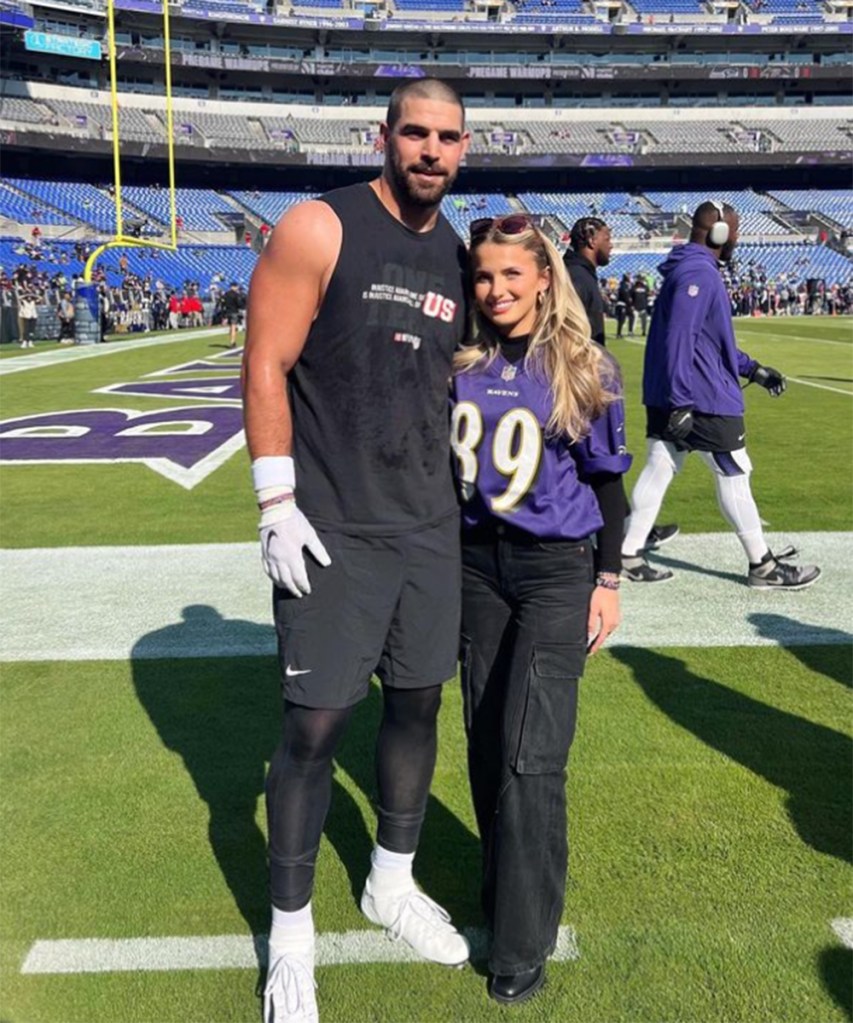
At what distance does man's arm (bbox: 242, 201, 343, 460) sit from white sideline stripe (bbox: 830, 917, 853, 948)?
1914 mm

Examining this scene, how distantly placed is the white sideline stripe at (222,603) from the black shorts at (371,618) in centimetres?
224

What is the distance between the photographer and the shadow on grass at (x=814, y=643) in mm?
4293

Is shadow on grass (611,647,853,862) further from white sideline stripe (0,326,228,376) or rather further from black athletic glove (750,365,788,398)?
white sideline stripe (0,326,228,376)

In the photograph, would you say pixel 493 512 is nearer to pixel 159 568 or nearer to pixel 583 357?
pixel 583 357

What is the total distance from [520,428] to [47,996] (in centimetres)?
182

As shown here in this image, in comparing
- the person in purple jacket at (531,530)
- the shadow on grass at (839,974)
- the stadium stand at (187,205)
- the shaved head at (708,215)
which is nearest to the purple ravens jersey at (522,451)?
the person in purple jacket at (531,530)

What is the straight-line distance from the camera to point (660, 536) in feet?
21.4

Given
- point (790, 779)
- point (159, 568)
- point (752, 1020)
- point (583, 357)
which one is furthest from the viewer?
point (159, 568)

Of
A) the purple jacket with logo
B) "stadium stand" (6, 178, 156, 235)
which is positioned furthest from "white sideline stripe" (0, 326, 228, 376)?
"stadium stand" (6, 178, 156, 235)

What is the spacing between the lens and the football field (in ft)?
7.83

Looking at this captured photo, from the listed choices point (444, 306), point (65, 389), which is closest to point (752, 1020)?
point (444, 306)

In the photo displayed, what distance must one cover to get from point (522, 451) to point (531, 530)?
202 mm

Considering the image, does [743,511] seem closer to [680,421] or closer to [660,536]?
[680,421]

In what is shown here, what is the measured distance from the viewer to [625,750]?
3.57m
